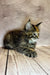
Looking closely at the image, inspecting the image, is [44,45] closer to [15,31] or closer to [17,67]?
[15,31]

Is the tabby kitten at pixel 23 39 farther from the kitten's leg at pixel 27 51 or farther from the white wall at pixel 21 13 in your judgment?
the white wall at pixel 21 13

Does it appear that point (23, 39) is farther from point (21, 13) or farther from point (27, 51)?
point (21, 13)

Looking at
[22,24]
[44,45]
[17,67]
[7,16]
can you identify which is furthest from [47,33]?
[17,67]

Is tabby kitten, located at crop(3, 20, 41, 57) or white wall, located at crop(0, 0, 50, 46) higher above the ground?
white wall, located at crop(0, 0, 50, 46)

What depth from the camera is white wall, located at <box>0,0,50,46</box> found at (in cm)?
135

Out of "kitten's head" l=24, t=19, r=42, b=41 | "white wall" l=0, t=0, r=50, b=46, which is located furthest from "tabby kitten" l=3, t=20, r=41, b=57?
"white wall" l=0, t=0, r=50, b=46

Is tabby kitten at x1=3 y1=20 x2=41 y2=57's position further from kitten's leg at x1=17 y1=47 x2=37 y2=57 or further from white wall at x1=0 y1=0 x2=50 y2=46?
white wall at x1=0 y1=0 x2=50 y2=46

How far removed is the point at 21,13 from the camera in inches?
54.3

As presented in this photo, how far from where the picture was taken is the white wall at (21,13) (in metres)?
1.35

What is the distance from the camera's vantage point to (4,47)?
4.41 ft

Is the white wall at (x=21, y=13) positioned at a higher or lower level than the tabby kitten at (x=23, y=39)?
higher

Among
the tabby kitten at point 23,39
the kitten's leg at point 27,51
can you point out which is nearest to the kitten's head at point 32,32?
the tabby kitten at point 23,39

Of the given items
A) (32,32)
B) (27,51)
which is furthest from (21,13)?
(27,51)

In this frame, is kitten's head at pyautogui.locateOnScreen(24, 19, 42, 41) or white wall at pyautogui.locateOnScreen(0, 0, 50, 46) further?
white wall at pyautogui.locateOnScreen(0, 0, 50, 46)
